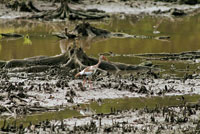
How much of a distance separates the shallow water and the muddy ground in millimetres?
2808

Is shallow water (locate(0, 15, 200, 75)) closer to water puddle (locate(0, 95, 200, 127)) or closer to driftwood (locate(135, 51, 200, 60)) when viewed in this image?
driftwood (locate(135, 51, 200, 60))

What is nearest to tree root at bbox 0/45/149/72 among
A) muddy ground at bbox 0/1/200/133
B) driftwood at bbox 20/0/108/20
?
muddy ground at bbox 0/1/200/133

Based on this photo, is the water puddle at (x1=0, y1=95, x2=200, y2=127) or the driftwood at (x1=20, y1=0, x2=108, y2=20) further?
the driftwood at (x1=20, y1=0, x2=108, y2=20)

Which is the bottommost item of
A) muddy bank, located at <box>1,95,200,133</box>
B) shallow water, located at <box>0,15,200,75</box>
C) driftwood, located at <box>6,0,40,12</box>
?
driftwood, located at <box>6,0,40,12</box>

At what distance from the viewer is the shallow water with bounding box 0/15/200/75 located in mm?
18391

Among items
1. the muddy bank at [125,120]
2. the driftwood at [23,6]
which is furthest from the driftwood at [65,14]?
the muddy bank at [125,120]

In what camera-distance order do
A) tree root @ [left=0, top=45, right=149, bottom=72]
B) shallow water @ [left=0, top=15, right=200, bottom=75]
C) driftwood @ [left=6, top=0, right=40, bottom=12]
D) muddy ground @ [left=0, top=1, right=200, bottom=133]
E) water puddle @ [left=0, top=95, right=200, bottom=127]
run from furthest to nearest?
1. driftwood @ [left=6, top=0, right=40, bottom=12]
2. shallow water @ [left=0, top=15, right=200, bottom=75]
3. tree root @ [left=0, top=45, right=149, bottom=72]
4. water puddle @ [left=0, top=95, right=200, bottom=127]
5. muddy ground @ [left=0, top=1, right=200, bottom=133]

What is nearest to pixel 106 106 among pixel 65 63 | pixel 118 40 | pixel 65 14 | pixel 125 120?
pixel 125 120

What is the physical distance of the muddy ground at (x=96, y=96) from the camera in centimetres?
892

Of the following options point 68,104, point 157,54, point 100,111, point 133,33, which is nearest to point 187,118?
point 100,111

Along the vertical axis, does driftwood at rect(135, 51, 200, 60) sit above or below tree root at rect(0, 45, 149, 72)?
below

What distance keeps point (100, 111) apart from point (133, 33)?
13.7 metres

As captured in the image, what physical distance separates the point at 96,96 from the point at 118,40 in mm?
10059

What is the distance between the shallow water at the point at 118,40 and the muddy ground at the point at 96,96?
2.81 m
